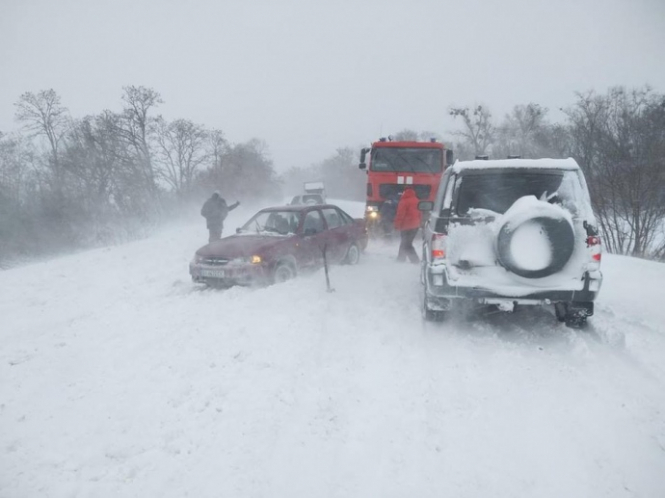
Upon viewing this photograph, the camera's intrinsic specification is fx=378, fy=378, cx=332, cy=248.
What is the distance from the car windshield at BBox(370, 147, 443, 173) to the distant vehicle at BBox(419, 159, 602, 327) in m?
6.87

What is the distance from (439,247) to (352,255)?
485 centimetres

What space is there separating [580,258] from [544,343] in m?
1.05

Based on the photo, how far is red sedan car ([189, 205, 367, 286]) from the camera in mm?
6887

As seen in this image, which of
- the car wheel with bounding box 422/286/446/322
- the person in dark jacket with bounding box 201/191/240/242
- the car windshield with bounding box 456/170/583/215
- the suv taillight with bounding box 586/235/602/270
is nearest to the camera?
the suv taillight with bounding box 586/235/602/270

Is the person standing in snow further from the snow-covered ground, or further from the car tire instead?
the car tire

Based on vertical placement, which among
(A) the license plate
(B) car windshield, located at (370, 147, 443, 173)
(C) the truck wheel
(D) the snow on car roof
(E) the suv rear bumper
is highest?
(B) car windshield, located at (370, 147, 443, 173)

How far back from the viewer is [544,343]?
14.4 feet


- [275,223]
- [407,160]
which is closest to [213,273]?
[275,223]

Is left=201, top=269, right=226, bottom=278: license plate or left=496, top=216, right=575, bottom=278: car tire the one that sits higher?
left=496, top=216, right=575, bottom=278: car tire

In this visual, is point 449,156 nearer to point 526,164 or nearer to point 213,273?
point 526,164

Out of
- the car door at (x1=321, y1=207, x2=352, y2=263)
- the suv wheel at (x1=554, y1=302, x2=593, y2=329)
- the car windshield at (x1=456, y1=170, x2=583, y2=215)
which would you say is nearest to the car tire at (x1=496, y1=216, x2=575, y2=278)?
the car windshield at (x1=456, y1=170, x2=583, y2=215)

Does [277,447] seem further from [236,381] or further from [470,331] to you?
[470,331]

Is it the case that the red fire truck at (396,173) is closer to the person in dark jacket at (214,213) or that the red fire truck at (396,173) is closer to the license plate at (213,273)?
the person in dark jacket at (214,213)

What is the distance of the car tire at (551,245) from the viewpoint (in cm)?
393
